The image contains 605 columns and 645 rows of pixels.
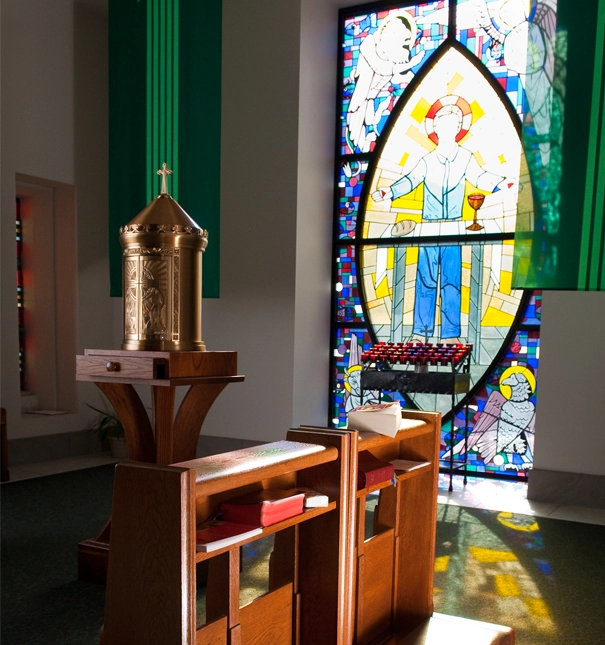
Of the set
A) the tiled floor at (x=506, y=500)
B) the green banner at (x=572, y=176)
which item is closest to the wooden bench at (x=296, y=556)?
the green banner at (x=572, y=176)

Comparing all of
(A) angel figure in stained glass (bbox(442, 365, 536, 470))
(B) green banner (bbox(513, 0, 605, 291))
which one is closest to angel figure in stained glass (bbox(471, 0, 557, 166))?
(B) green banner (bbox(513, 0, 605, 291))

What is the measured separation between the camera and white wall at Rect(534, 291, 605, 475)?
5133 millimetres

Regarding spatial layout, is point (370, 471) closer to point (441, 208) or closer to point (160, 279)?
point (160, 279)

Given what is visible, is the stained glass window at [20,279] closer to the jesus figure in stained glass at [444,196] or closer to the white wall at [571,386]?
the jesus figure in stained glass at [444,196]

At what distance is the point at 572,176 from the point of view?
4.68 meters

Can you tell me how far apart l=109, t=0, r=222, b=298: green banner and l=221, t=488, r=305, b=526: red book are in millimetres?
4105

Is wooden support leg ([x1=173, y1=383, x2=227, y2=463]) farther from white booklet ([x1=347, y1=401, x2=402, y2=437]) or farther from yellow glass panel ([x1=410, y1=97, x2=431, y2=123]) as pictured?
yellow glass panel ([x1=410, y1=97, x2=431, y2=123])

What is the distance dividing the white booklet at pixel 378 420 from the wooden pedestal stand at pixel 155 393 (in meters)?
1.00

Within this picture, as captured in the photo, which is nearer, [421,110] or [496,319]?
[496,319]

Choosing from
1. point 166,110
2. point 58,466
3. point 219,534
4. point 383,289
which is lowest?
point 58,466

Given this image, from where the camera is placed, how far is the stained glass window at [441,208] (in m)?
6.06

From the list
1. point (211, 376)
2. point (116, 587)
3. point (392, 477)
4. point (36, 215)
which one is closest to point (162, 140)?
point (36, 215)

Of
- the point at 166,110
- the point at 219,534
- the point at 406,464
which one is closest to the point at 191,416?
the point at 406,464

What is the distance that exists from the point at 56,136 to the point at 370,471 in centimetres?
534
